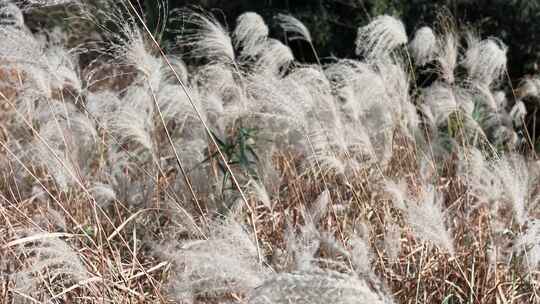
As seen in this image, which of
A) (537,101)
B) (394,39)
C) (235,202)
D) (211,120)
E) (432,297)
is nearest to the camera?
(432,297)

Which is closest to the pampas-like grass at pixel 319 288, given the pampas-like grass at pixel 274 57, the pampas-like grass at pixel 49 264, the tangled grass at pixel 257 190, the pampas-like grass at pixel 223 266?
the tangled grass at pixel 257 190

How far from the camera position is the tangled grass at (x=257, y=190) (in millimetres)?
2453

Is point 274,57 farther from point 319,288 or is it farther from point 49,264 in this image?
point 319,288

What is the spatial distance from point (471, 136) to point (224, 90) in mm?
1510

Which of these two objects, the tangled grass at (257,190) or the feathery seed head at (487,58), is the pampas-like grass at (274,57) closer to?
the tangled grass at (257,190)

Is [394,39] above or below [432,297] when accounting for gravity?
above

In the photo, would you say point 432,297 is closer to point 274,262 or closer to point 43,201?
point 274,262

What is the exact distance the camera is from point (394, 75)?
361 centimetres

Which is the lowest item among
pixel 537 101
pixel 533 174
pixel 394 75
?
pixel 537 101

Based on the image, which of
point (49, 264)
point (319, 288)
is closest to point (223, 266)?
point (319, 288)

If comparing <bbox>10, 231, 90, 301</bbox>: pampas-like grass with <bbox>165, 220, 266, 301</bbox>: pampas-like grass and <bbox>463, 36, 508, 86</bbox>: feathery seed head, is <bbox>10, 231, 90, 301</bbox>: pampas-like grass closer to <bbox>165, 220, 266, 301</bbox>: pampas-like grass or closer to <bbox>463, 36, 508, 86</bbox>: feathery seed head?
<bbox>165, 220, 266, 301</bbox>: pampas-like grass

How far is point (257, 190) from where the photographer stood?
289cm

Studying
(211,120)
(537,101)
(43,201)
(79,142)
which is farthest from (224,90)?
(537,101)

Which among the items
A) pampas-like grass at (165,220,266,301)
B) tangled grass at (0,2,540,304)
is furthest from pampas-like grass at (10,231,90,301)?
pampas-like grass at (165,220,266,301)
